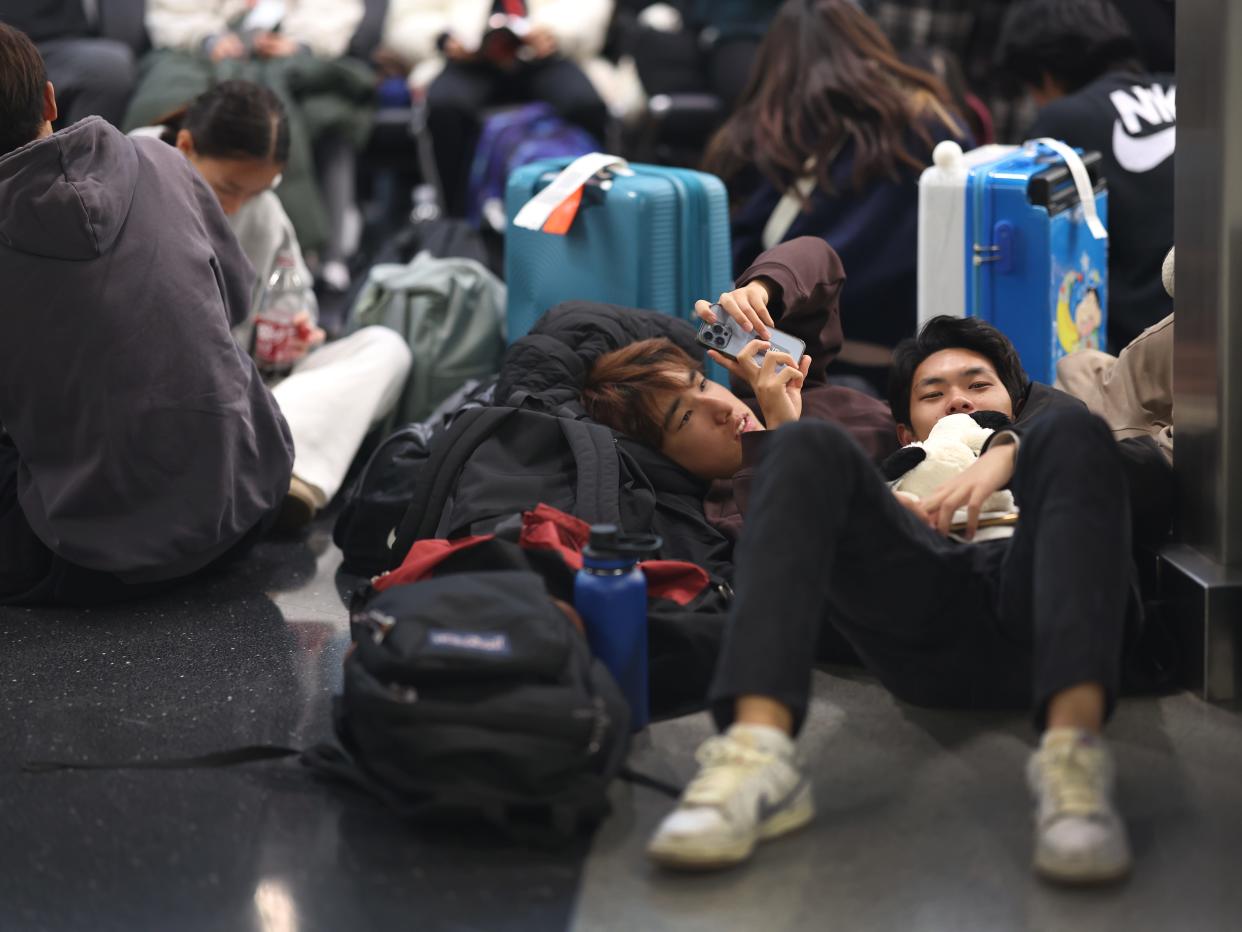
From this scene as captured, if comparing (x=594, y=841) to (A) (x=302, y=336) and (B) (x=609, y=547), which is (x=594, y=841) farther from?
(A) (x=302, y=336)

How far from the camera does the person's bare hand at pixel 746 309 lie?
2580 millimetres

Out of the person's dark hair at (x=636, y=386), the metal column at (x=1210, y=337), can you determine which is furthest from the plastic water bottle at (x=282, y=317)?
the metal column at (x=1210, y=337)

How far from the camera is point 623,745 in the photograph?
197cm

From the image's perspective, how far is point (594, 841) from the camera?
1944 mm

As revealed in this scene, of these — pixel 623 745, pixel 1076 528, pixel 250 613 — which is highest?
pixel 1076 528

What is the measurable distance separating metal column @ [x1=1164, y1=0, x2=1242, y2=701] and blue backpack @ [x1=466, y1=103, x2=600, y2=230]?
10.4 ft

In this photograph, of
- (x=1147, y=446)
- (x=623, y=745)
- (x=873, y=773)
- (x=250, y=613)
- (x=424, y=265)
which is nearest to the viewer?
(x=623, y=745)

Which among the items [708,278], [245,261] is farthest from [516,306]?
[245,261]

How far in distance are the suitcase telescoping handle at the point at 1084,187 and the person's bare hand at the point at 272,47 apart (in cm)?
291

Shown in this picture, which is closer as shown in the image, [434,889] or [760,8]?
[434,889]

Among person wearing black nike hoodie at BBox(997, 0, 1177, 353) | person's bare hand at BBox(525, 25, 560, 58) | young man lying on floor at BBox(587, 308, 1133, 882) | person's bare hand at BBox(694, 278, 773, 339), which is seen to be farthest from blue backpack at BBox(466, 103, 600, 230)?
young man lying on floor at BBox(587, 308, 1133, 882)

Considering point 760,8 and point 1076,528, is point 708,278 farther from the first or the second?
point 760,8

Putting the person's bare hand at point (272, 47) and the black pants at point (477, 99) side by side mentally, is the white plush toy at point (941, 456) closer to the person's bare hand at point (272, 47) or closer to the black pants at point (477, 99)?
the black pants at point (477, 99)

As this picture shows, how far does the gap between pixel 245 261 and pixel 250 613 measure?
26.1 inches
